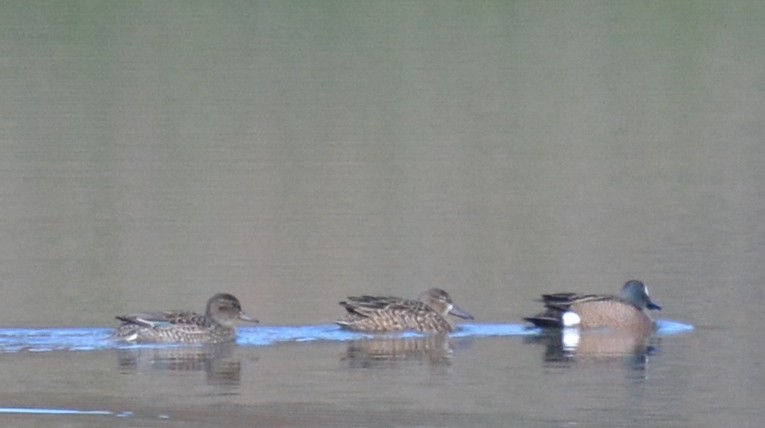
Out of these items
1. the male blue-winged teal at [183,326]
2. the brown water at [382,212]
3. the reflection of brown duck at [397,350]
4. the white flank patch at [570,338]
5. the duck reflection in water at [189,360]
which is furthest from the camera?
the white flank patch at [570,338]

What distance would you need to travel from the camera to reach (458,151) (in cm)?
2500

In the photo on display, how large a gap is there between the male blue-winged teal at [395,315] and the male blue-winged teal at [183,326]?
2.54ft

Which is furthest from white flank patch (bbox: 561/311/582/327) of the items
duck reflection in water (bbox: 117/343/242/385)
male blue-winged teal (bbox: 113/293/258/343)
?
duck reflection in water (bbox: 117/343/242/385)

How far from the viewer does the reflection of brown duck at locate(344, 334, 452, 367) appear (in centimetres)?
1334

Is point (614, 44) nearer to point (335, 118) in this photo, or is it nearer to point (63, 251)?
point (335, 118)

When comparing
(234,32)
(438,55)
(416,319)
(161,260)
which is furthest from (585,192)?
(234,32)

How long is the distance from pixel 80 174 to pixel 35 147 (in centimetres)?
283

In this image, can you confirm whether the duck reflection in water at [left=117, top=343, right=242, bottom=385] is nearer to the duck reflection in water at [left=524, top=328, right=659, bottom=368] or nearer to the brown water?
the brown water

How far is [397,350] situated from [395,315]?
0.70m

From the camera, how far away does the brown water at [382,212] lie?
12195 mm

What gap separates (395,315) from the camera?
47.6 feet

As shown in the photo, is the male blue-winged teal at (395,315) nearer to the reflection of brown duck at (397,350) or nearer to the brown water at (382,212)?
the reflection of brown duck at (397,350)

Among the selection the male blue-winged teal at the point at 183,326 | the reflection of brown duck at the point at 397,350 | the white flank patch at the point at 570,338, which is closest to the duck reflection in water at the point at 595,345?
the white flank patch at the point at 570,338

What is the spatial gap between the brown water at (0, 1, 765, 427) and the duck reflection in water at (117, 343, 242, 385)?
44mm
